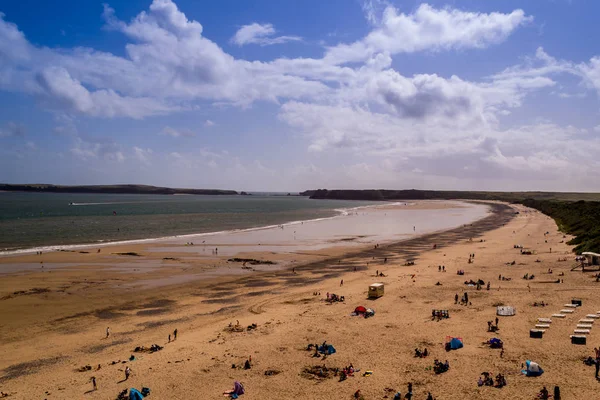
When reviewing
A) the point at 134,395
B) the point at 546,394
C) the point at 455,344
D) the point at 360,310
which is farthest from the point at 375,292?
the point at 134,395

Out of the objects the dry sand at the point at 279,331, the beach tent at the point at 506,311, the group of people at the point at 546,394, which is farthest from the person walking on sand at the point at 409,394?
the beach tent at the point at 506,311

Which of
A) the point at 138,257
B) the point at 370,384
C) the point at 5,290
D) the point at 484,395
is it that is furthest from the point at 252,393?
the point at 138,257

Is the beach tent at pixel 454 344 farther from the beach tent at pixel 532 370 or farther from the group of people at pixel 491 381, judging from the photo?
the beach tent at pixel 532 370

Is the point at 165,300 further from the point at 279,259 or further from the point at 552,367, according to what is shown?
the point at 552,367

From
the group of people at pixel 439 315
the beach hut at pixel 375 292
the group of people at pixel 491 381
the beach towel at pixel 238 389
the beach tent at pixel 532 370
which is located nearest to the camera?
the beach towel at pixel 238 389

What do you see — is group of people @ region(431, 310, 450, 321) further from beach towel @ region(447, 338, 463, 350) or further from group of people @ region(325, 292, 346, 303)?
group of people @ region(325, 292, 346, 303)

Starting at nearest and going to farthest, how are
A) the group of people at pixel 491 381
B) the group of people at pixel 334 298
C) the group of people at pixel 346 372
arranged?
the group of people at pixel 491 381
the group of people at pixel 346 372
the group of people at pixel 334 298

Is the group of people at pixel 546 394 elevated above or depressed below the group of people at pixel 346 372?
above

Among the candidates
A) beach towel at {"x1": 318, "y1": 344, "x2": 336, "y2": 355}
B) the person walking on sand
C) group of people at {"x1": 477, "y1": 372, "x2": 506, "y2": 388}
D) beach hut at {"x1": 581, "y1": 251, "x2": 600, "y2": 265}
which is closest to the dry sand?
group of people at {"x1": 477, "y1": 372, "x2": 506, "y2": 388}
